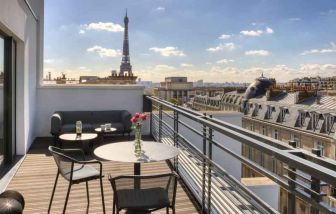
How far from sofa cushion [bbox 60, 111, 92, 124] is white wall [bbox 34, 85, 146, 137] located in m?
0.27

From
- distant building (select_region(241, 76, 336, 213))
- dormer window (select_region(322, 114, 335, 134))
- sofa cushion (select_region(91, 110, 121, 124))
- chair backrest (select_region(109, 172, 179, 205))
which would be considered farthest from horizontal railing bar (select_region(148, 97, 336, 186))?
dormer window (select_region(322, 114, 335, 134))

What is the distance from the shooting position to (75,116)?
763 cm

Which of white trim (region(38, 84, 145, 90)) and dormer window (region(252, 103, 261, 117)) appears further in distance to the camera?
dormer window (region(252, 103, 261, 117))

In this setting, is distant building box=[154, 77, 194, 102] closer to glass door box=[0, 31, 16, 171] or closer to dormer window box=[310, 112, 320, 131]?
dormer window box=[310, 112, 320, 131]

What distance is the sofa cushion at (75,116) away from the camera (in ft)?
24.7

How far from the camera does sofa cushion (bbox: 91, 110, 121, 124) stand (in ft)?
25.5

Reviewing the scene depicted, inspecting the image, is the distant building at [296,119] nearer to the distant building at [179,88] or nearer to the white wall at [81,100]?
the white wall at [81,100]

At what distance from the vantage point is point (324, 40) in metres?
67.4

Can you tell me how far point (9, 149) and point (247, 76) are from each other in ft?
Answer: 224

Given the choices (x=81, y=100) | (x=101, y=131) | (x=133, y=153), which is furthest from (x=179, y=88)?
(x=133, y=153)

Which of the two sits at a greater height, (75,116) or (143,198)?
(75,116)

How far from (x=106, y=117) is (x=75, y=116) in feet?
2.31

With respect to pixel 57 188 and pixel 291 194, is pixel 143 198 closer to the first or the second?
pixel 291 194

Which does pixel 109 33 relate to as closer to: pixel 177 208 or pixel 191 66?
pixel 191 66
